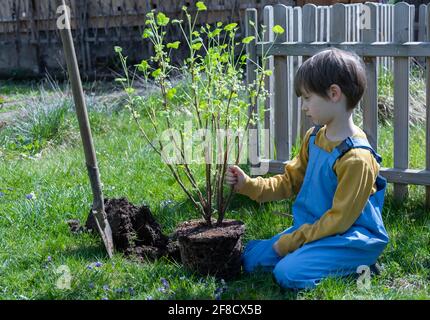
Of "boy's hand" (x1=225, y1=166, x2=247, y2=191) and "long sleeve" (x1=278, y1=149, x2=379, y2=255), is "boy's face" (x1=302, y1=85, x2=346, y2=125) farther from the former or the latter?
"boy's hand" (x1=225, y1=166, x2=247, y2=191)

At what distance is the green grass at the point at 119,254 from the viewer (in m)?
3.28

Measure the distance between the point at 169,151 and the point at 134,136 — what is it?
9.77 feet

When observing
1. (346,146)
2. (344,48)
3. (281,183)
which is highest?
(344,48)

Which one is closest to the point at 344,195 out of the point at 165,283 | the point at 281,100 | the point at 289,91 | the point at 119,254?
the point at 165,283

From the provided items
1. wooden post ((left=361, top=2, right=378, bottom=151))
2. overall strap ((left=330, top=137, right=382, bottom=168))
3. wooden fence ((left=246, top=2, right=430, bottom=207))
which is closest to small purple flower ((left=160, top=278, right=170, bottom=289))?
overall strap ((left=330, top=137, right=382, bottom=168))

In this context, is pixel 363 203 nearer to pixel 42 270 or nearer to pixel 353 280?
pixel 353 280

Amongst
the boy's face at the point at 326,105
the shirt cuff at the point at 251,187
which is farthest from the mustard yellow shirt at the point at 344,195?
the shirt cuff at the point at 251,187

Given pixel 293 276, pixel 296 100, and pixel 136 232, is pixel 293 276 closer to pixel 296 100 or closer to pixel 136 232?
pixel 136 232

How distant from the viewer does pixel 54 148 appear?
6500 millimetres

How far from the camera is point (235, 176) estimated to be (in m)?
3.54

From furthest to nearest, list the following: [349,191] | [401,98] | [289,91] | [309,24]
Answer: [289,91]
[309,24]
[401,98]
[349,191]

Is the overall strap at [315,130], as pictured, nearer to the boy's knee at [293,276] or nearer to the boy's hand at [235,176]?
the boy's hand at [235,176]

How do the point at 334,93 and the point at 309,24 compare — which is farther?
the point at 309,24

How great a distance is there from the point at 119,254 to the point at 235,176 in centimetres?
77
